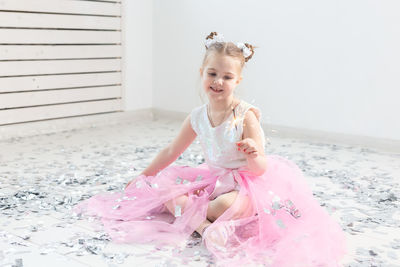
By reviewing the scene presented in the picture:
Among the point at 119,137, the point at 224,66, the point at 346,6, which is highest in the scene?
A: the point at 346,6

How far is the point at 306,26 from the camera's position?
3.10 meters

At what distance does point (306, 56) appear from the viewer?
312 centimetres

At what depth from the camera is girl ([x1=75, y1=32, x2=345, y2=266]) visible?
56.2 inches

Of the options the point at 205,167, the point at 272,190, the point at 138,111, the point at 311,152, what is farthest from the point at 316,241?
the point at 138,111

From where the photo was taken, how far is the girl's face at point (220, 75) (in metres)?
1.60

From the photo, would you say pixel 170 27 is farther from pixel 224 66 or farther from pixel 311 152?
pixel 224 66

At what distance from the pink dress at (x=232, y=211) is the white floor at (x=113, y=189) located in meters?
0.06

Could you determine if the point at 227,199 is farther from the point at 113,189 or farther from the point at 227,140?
the point at 113,189

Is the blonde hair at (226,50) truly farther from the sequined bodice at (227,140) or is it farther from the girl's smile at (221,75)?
the sequined bodice at (227,140)

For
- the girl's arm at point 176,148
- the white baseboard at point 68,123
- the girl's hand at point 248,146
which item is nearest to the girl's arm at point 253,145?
the girl's hand at point 248,146

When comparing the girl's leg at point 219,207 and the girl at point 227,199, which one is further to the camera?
the girl's leg at point 219,207

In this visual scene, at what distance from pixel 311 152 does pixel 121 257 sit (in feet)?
5.44

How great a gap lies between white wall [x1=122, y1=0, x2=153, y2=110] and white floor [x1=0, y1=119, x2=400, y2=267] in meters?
0.41

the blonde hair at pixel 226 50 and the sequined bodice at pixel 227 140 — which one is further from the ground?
the blonde hair at pixel 226 50
